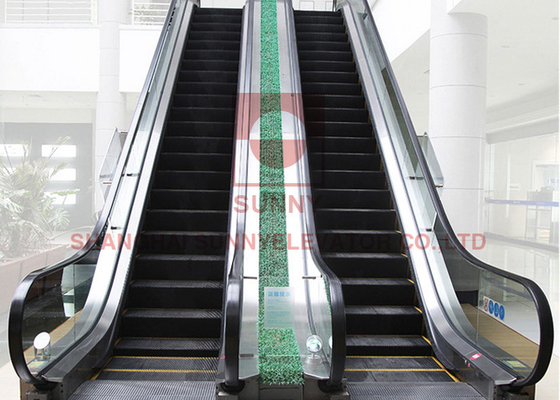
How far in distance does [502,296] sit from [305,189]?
74.3 inches

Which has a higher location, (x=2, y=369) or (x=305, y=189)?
(x=305, y=189)

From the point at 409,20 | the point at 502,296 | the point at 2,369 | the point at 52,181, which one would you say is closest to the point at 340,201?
the point at 502,296

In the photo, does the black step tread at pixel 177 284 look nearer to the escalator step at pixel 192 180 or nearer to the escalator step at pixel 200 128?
the escalator step at pixel 192 180

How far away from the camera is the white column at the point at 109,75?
11.7m

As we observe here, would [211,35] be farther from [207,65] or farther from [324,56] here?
[324,56]

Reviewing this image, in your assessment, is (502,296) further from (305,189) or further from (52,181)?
(52,181)

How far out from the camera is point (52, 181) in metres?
14.4

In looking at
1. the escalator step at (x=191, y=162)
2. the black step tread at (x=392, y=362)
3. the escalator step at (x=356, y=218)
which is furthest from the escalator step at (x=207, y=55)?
the black step tread at (x=392, y=362)

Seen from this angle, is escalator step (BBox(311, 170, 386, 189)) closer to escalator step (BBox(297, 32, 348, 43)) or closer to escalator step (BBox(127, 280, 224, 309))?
escalator step (BBox(127, 280, 224, 309))

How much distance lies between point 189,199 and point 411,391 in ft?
9.37

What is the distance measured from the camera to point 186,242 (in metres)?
4.69

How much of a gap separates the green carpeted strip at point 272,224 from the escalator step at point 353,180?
63 cm

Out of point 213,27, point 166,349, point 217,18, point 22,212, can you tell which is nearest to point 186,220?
point 166,349

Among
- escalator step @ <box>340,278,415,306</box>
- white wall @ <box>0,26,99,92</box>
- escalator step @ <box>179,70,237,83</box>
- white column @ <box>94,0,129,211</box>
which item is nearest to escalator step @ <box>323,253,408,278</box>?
escalator step @ <box>340,278,415,306</box>
